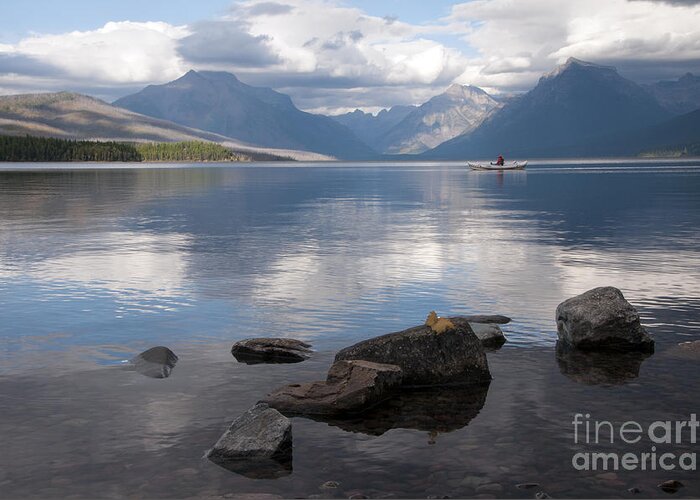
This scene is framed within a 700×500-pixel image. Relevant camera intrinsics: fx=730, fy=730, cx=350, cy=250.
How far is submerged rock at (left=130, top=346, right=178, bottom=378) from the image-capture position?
19.2 meters

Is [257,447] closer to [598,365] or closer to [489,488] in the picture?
[489,488]

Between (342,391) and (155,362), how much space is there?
5700 mm

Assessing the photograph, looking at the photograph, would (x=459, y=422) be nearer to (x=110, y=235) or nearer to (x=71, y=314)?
(x=71, y=314)

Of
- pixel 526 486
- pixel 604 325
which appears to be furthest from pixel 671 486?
pixel 604 325

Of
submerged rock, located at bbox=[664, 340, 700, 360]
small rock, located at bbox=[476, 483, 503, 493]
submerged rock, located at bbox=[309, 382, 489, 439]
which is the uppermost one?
submerged rock, located at bbox=[664, 340, 700, 360]

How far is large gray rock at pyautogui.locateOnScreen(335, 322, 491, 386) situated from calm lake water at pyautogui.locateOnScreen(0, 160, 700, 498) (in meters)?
0.64

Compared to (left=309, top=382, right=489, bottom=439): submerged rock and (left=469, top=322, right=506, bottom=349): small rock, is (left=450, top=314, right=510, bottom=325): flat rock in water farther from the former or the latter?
(left=309, top=382, right=489, bottom=439): submerged rock

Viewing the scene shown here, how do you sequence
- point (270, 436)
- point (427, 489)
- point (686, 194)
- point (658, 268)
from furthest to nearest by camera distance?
point (686, 194) → point (658, 268) → point (270, 436) → point (427, 489)

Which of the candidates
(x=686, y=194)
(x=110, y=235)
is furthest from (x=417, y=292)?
(x=686, y=194)

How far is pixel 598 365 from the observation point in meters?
20.6

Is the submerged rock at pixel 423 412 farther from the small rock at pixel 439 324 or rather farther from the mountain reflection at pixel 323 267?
the mountain reflection at pixel 323 267

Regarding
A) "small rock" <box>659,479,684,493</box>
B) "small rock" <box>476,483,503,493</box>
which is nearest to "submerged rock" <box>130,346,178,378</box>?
"small rock" <box>476,483,503,493</box>

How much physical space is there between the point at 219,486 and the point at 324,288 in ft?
61.8

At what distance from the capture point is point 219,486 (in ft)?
42.9
